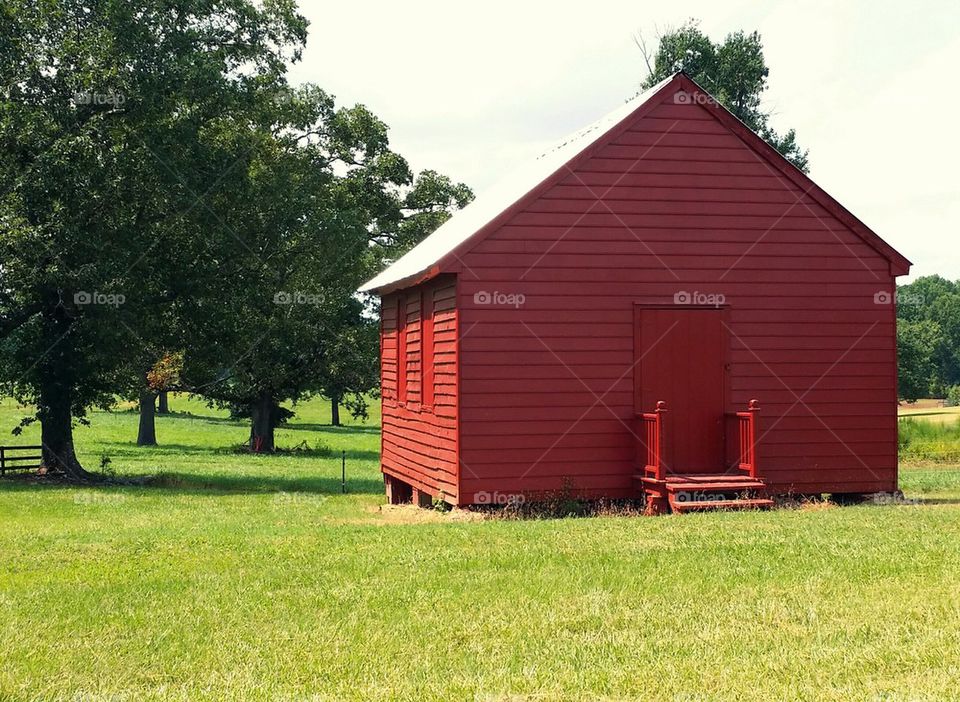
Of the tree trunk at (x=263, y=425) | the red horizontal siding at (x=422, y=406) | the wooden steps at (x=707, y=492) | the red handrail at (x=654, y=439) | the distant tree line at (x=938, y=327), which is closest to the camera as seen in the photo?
the wooden steps at (x=707, y=492)

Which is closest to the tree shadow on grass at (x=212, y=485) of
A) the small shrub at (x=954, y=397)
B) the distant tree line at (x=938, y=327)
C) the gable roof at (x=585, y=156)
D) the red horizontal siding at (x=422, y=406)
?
the red horizontal siding at (x=422, y=406)

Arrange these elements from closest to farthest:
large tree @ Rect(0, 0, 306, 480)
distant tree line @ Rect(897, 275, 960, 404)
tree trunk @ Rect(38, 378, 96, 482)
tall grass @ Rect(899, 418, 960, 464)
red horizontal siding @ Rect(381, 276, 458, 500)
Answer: red horizontal siding @ Rect(381, 276, 458, 500) < large tree @ Rect(0, 0, 306, 480) < tree trunk @ Rect(38, 378, 96, 482) < tall grass @ Rect(899, 418, 960, 464) < distant tree line @ Rect(897, 275, 960, 404)

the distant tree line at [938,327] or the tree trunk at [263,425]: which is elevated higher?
the distant tree line at [938,327]

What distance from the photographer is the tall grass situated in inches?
1566

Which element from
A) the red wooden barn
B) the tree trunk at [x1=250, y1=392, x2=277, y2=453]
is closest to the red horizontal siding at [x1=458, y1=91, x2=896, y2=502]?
the red wooden barn

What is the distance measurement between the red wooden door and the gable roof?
2.45 metres

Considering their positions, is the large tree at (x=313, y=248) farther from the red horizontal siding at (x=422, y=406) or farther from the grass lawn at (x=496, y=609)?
the grass lawn at (x=496, y=609)

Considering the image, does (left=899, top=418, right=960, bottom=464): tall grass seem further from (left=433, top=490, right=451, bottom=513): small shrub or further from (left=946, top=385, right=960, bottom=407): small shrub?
(left=946, top=385, right=960, bottom=407): small shrub

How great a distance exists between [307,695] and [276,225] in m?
26.7

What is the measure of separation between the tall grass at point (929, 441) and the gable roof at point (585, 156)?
22533 mm

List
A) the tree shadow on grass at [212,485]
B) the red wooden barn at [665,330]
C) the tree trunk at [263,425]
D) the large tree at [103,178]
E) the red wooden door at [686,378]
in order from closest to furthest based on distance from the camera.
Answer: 1. the red wooden barn at [665,330]
2. the red wooden door at [686,378]
3. the large tree at [103,178]
4. the tree shadow on grass at [212,485]
5. the tree trunk at [263,425]

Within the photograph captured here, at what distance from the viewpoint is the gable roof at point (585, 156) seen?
1752 centimetres

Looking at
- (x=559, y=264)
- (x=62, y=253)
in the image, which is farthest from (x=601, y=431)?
(x=62, y=253)

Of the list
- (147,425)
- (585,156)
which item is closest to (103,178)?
(585,156)
